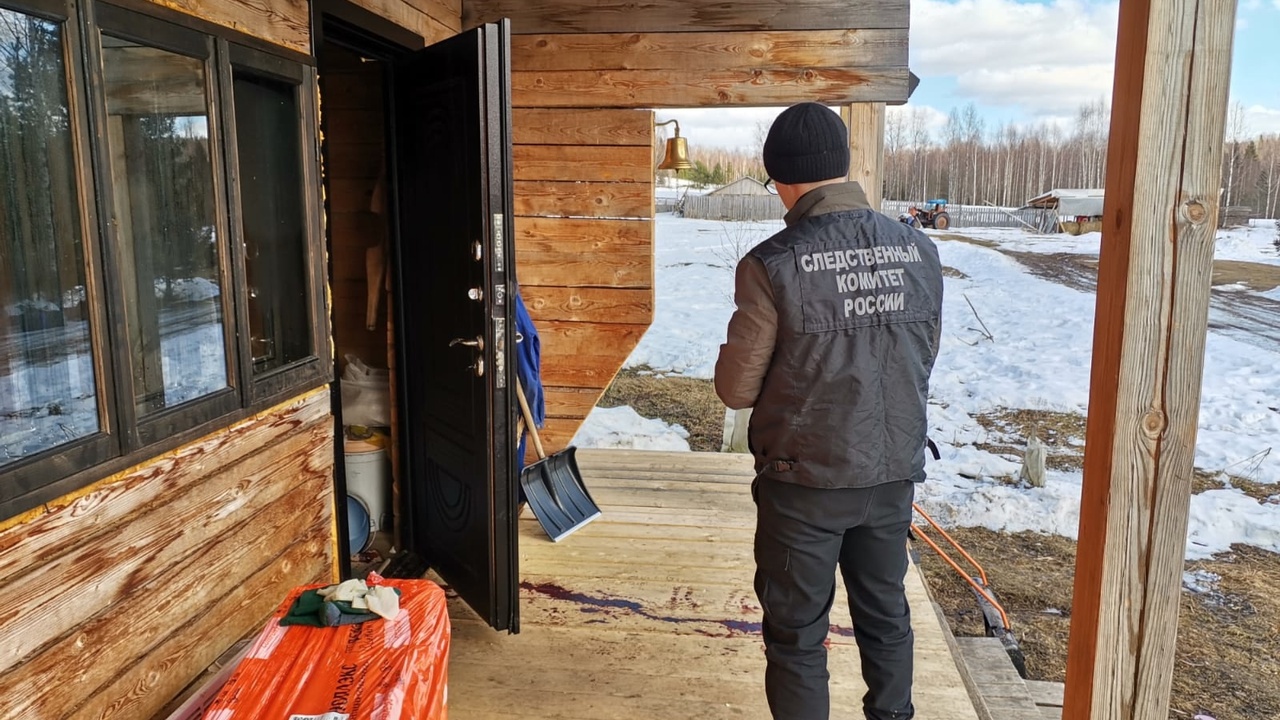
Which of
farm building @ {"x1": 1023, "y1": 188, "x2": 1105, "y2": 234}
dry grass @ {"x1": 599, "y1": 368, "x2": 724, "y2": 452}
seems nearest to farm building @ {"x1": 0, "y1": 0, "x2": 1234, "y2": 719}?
dry grass @ {"x1": 599, "y1": 368, "x2": 724, "y2": 452}

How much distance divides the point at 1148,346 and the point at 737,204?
63.9ft

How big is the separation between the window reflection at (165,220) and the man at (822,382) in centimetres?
125

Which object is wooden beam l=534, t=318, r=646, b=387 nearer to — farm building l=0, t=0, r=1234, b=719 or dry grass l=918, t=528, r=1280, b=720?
farm building l=0, t=0, r=1234, b=719

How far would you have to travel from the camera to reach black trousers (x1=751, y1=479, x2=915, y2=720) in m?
1.91

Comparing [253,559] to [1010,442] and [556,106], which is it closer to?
[556,106]

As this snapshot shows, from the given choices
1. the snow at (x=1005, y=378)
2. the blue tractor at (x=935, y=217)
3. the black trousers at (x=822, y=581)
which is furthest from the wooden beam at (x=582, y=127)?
the blue tractor at (x=935, y=217)

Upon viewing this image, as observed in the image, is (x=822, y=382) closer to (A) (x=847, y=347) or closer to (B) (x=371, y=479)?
(A) (x=847, y=347)

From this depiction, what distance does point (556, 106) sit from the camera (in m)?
4.20

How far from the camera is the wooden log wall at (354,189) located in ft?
12.1

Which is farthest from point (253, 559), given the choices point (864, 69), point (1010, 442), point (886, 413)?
point (1010, 442)

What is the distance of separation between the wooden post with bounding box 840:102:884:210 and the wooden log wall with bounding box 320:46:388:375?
86.0 inches

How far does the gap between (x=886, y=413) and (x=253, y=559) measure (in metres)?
1.67

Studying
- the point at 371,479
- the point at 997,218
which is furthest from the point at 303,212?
the point at 997,218

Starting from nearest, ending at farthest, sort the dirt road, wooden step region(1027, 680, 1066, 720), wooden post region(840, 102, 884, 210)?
wooden step region(1027, 680, 1066, 720) < wooden post region(840, 102, 884, 210) < the dirt road
